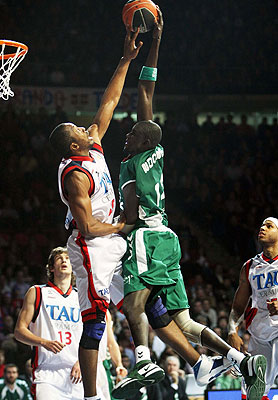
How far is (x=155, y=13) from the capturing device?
5703mm

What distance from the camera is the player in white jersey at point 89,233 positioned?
4.96 meters

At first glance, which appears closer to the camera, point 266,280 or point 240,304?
point 266,280

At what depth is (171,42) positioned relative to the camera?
18.2 meters

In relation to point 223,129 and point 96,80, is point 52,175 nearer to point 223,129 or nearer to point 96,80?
point 96,80

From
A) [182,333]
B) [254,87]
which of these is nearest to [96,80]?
[254,87]

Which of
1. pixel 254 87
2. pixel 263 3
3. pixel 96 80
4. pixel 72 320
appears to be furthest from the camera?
pixel 263 3

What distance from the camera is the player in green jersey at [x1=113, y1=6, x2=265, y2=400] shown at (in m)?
5.11

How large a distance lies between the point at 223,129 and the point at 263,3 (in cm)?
451

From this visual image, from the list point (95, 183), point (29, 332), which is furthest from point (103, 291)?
point (29, 332)

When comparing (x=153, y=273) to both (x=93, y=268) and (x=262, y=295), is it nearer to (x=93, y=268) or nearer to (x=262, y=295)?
(x=93, y=268)

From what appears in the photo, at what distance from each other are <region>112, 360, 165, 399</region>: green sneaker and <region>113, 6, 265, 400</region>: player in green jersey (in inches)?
5.3

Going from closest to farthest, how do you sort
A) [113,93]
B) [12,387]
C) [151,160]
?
[151,160]
[113,93]
[12,387]

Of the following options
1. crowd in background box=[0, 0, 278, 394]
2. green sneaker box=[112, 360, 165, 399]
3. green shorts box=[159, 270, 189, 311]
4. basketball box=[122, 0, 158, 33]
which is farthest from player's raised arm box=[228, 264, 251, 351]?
crowd in background box=[0, 0, 278, 394]

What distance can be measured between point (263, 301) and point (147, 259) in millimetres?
1984
